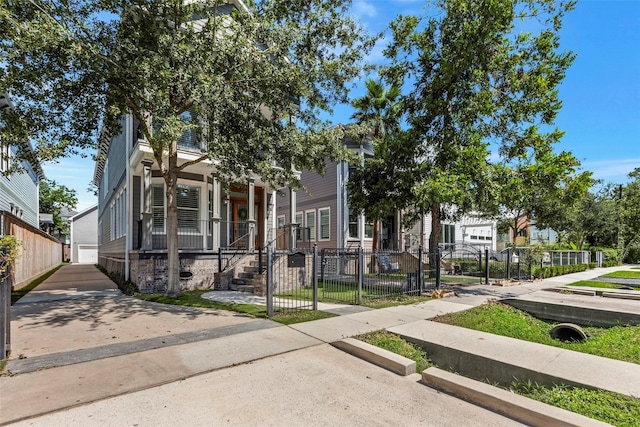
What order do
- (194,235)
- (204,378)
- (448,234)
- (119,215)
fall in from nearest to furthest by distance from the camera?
(204,378) → (194,235) → (119,215) → (448,234)

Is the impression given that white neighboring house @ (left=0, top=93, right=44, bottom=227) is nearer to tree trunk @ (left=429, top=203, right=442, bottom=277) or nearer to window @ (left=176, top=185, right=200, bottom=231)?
window @ (left=176, top=185, right=200, bottom=231)

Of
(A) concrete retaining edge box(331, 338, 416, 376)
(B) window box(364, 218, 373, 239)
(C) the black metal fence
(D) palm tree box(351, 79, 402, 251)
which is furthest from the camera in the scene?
(B) window box(364, 218, 373, 239)

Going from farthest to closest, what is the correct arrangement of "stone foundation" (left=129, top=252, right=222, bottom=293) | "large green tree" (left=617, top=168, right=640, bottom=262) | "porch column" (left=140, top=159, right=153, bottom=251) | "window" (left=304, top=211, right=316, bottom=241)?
"large green tree" (left=617, top=168, right=640, bottom=262) → "window" (left=304, top=211, right=316, bottom=241) → "porch column" (left=140, top=159, right=153, bottom=251) → "stone foundation" (left=129, top=252, right=222, bottom=293)

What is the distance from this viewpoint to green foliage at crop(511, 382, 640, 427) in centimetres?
335

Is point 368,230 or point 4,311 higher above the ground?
point 368,230

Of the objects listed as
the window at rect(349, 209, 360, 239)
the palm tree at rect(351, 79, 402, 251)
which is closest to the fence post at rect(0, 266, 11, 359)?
the palm tree at rect(351, 79, 402, 251)

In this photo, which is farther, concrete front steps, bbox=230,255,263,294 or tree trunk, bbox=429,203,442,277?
tree trunk, bbox=429,203,442,277

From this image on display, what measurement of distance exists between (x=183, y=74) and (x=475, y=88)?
9.25 metres

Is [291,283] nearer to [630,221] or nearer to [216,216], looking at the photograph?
[216,216]

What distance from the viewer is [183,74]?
7.32 metres

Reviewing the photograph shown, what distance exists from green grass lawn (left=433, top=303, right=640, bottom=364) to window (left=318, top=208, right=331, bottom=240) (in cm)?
1112

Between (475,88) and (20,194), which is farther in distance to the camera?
(20,194)

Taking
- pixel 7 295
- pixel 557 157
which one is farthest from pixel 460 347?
A: pixel 557 157

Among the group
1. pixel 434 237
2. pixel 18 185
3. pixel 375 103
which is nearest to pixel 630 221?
pixel 375 103
